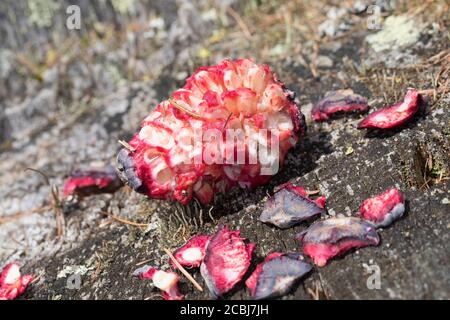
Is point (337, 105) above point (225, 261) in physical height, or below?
above

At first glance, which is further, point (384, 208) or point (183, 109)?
point (183, 109)

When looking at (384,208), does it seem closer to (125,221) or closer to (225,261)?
(225,261)

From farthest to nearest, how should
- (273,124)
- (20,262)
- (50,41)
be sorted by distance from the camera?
(50,41), (20,262), (273,124)

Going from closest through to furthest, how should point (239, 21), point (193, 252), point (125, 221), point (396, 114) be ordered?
point (193, 252) < point (396, 114) < point (125, 221) < point (239, 21)

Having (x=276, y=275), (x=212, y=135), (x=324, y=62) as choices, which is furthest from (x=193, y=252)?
(x=324, y=62)

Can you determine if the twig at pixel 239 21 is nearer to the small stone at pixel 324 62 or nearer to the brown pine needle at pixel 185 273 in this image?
the small stone at pixel 324 62

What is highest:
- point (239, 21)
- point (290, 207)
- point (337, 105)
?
point (239, 21)

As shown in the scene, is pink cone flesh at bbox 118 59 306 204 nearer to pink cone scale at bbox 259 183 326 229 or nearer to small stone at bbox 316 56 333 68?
pink cone scale at bbox 259 183 326 229
